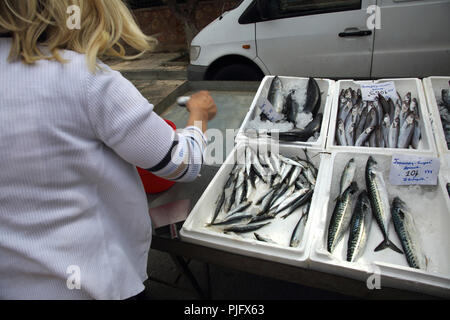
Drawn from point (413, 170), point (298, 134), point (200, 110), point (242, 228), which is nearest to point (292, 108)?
point (298, 134)

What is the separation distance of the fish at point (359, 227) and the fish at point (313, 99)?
1.09 metres

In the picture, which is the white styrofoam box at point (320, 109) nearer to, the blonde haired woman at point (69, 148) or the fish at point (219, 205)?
the fish at point (219, 205)

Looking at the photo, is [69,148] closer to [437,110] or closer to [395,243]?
[395,243]

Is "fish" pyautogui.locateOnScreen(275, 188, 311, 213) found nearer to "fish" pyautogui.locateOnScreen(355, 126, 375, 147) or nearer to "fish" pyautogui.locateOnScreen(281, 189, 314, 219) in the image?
"fish" pyautogui.locateOnScreen(281, 189, 314, 219)

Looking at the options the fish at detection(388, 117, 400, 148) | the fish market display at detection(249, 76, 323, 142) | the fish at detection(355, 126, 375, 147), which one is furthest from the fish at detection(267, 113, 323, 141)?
the fish at detection(388, 117, 400, 148)

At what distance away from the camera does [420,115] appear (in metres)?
2.57

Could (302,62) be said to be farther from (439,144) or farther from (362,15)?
(439,144)

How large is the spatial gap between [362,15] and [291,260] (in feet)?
14.2

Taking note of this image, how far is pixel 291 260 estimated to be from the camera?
1.54 m

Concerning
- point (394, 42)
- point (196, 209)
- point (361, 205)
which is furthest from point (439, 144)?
point (394, 42)

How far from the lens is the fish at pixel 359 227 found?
1.71 meters

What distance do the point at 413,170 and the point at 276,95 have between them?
1.51m

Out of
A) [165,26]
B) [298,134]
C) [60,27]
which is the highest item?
[165,26]

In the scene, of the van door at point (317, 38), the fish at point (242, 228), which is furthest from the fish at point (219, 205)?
the van door at point (317, 38)
